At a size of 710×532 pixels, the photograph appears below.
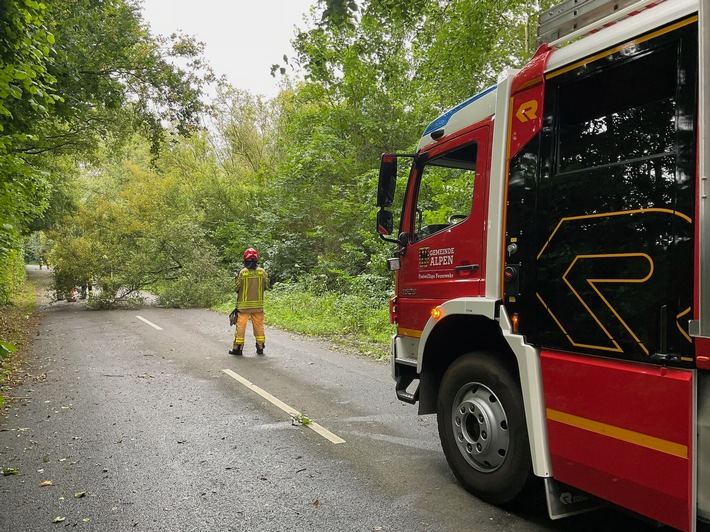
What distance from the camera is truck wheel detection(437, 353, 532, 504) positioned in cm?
318

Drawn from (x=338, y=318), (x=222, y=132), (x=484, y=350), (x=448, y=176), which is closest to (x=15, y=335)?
(x=338, y=318)

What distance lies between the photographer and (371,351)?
9891mm

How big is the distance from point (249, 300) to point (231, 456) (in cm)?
520

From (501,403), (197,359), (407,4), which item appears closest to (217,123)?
(197,359)

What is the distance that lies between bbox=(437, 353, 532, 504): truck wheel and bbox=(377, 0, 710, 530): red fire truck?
0.04 feet

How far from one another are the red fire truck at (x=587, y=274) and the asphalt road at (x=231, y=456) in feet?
1.77

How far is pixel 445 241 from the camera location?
3.97 m

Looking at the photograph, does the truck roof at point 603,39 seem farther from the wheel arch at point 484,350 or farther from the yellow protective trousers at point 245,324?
the yellow protective trousers at point 245,324

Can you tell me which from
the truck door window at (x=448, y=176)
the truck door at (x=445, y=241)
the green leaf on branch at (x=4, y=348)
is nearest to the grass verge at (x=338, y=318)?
the truck door window at (x=448, y=176)

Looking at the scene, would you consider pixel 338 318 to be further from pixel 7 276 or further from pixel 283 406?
pixel 7 276

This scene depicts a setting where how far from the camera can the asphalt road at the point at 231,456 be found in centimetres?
335

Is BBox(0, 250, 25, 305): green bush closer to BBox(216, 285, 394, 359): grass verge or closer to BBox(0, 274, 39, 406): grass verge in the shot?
BBox(0, 274, 39, 406): grass verge

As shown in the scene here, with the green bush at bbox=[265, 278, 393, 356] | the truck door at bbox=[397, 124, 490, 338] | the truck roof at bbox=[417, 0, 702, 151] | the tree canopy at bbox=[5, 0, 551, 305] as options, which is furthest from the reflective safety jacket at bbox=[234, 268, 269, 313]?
the truck roof at bbox=[417, 0, 702, 151]

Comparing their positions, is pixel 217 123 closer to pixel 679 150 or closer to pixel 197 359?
pixel 197 359
